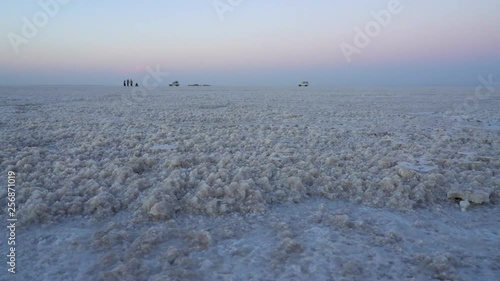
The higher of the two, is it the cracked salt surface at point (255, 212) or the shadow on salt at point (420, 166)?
the shadow on salt at point (420, 166)

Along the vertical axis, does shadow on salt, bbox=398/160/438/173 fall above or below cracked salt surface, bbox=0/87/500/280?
above

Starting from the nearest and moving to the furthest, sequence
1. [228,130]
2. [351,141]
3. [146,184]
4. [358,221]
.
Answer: [358,221], [146,184], [351,141], [228,130]

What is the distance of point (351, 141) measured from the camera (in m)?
6.14

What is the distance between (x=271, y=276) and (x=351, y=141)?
170 inches

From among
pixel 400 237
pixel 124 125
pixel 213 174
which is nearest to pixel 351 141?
pixel 213 174

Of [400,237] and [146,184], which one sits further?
[146,184]

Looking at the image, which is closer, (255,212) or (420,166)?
(255,212)

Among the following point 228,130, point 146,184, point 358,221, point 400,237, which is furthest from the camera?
point 228,130

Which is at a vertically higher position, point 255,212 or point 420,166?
point 420,166

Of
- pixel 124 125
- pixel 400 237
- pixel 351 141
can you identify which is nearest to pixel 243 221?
pixel 400 237

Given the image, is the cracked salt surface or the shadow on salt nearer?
the cracked salt surface

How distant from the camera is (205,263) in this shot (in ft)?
7.61

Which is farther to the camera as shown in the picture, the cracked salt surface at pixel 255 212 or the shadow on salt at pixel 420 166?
the shadow on salt at pixel 420 166

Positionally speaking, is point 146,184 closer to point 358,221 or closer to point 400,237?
point 358,221
